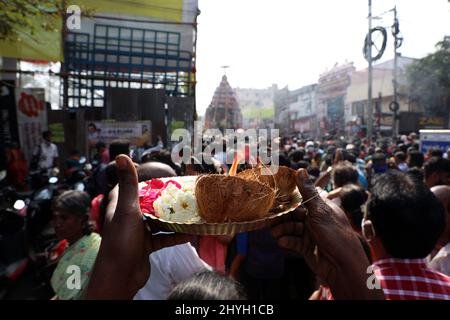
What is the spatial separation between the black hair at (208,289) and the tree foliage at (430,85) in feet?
87.7

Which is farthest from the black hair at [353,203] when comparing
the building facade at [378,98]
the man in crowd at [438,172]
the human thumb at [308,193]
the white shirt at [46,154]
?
the building facade at [378,98]

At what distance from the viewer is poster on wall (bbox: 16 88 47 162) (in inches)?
326

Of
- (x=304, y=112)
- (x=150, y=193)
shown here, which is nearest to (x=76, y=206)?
(x=150, y=193)

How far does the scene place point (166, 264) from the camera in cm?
197

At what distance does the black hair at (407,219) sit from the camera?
1543 mm

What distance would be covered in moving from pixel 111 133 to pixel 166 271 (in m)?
7.45

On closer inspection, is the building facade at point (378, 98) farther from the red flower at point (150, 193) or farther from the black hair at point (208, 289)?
the black hair at point (208, 289)

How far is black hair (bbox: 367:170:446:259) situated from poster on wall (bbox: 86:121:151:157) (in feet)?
25.8

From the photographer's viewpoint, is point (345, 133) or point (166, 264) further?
point (345, 133)

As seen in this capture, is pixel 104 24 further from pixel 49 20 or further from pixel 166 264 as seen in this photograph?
Result: pixel 166 264

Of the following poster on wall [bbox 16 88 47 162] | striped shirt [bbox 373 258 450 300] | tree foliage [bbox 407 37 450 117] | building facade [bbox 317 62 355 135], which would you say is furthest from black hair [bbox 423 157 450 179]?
building facade [bbox 317 62 355 135]

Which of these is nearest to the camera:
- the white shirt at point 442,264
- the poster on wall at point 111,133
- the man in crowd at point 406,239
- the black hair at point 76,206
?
the man in crowd at point 406,239
